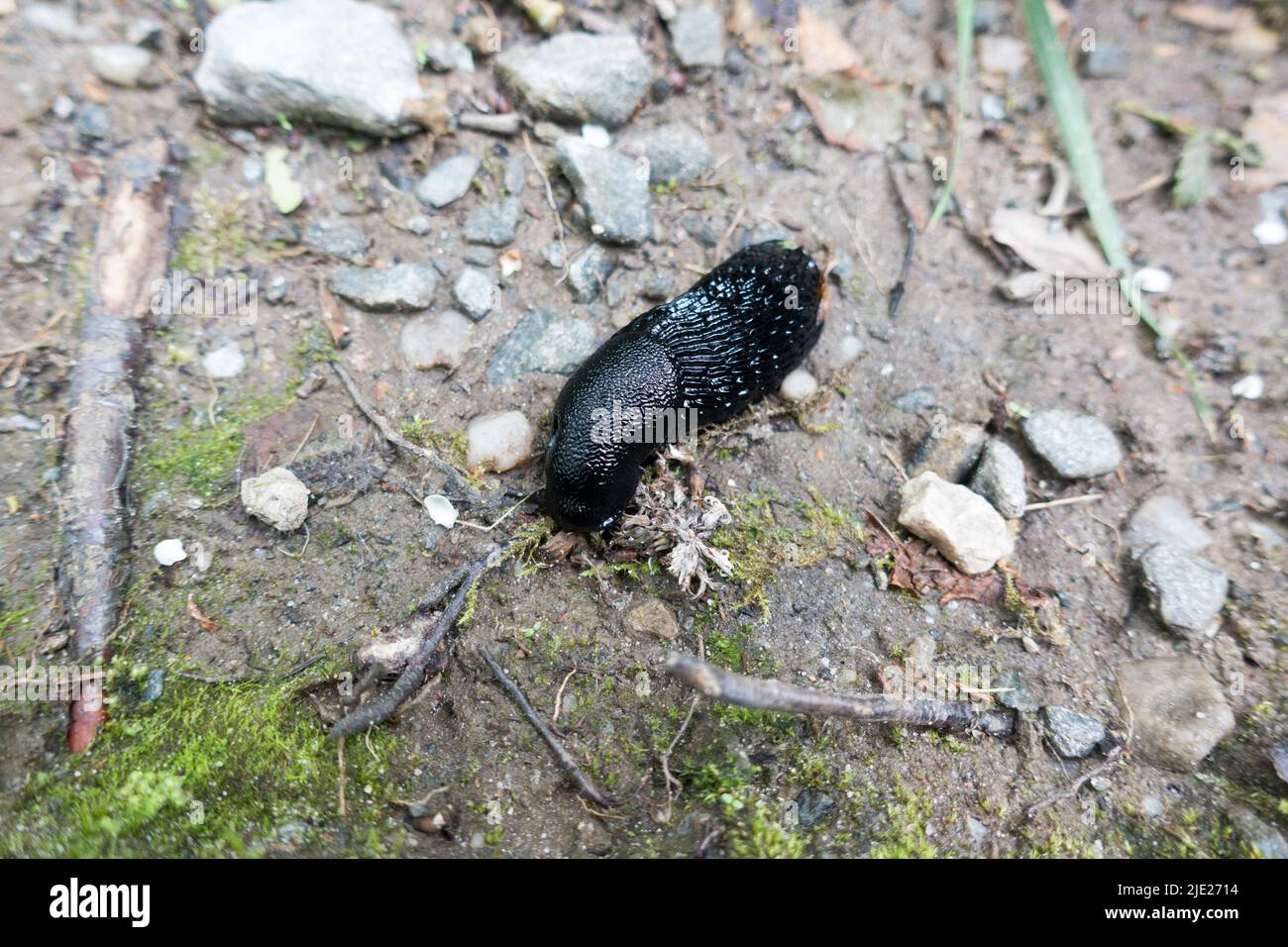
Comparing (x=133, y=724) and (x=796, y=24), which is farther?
(x=796, y=24)

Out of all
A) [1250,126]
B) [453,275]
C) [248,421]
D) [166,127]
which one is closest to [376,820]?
[248,421]

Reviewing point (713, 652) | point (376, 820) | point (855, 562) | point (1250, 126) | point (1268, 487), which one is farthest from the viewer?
point (1250, 126)

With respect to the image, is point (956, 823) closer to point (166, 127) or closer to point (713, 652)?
point (713, 652)

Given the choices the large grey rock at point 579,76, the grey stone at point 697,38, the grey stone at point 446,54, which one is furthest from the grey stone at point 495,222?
the grey stone at point 697,38

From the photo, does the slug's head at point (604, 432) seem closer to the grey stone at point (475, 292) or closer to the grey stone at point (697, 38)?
the grey stone at point (475, 292)

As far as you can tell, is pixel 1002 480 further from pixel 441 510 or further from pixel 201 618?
pixel 201 618

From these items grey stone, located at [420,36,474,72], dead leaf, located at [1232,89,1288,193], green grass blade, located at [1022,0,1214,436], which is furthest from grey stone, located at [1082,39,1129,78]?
grey stone, located at [420,36,474,72]

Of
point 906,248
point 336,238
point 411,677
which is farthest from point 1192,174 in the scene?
point 411,677
